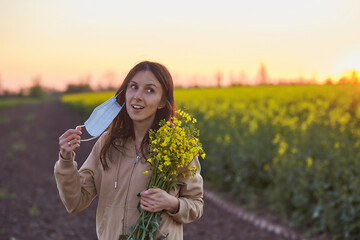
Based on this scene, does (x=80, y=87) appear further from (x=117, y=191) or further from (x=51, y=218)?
(x=117, y=191)

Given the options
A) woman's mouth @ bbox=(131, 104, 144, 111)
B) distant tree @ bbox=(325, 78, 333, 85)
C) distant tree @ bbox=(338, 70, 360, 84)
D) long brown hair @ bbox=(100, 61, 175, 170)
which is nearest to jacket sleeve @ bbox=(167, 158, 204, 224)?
long brown hair @ bbox=(100, 61, 175, 170)

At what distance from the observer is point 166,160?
6.35 ft

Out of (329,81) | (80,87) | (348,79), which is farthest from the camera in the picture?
(80,87)

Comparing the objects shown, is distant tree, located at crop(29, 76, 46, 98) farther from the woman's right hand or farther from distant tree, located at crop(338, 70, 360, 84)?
the woman's right hand

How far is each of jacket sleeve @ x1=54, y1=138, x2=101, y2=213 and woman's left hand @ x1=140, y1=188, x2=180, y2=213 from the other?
0.32 metres

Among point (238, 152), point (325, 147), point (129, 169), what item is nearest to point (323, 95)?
point (238, 152)

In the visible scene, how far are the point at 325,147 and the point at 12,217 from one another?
4120 millimetres

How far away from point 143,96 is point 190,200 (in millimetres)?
531

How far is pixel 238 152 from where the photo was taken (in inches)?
292

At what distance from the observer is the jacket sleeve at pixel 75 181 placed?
199cm

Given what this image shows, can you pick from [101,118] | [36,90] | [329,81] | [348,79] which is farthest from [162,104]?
[36,90]

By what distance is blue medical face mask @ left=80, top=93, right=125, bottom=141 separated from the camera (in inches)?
80.6

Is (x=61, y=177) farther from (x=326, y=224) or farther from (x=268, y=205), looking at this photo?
(x=268, y=205)

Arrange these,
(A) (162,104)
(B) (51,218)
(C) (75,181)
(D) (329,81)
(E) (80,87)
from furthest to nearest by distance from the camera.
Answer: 1. (E) (80,87)
2. (D) (329,81)
3. (B) (51,218)
4. (A) (162,104)
5. (C) (75,181)
